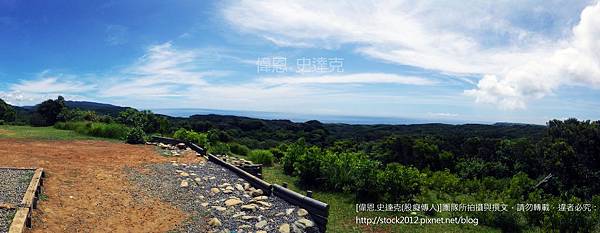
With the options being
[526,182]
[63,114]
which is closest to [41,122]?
[63,114]

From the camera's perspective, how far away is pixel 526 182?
12.5 metres

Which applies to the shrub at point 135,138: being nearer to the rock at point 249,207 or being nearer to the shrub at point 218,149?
the shrub at point 218,149

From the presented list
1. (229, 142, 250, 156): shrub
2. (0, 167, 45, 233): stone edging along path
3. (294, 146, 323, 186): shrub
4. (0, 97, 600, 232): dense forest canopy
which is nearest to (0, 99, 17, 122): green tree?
(0, 97, 600, 232): dense forest canopy

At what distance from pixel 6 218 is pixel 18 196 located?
1.06 meters

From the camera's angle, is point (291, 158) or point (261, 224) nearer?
point (261, 224)

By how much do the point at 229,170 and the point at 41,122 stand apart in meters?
16.2

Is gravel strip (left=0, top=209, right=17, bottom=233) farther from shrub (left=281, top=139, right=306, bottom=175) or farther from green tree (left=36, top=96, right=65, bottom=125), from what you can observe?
green tree (left=36, top=96, right=65, bottom=125)

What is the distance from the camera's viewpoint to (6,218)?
4.91 meters

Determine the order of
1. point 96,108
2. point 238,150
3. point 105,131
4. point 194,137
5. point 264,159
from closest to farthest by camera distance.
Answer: point 264,159 < point 194,137 < point 105,131 < point 238,150 < point 96,108

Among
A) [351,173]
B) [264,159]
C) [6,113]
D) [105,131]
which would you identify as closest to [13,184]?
[351,173]

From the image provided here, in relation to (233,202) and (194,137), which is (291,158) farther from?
(233,202)

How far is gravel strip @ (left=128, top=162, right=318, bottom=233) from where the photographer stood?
229 inches

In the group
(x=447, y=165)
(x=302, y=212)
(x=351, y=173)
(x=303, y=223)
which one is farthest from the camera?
(x=447, y=165)

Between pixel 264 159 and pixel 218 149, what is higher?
pixel 218 149
